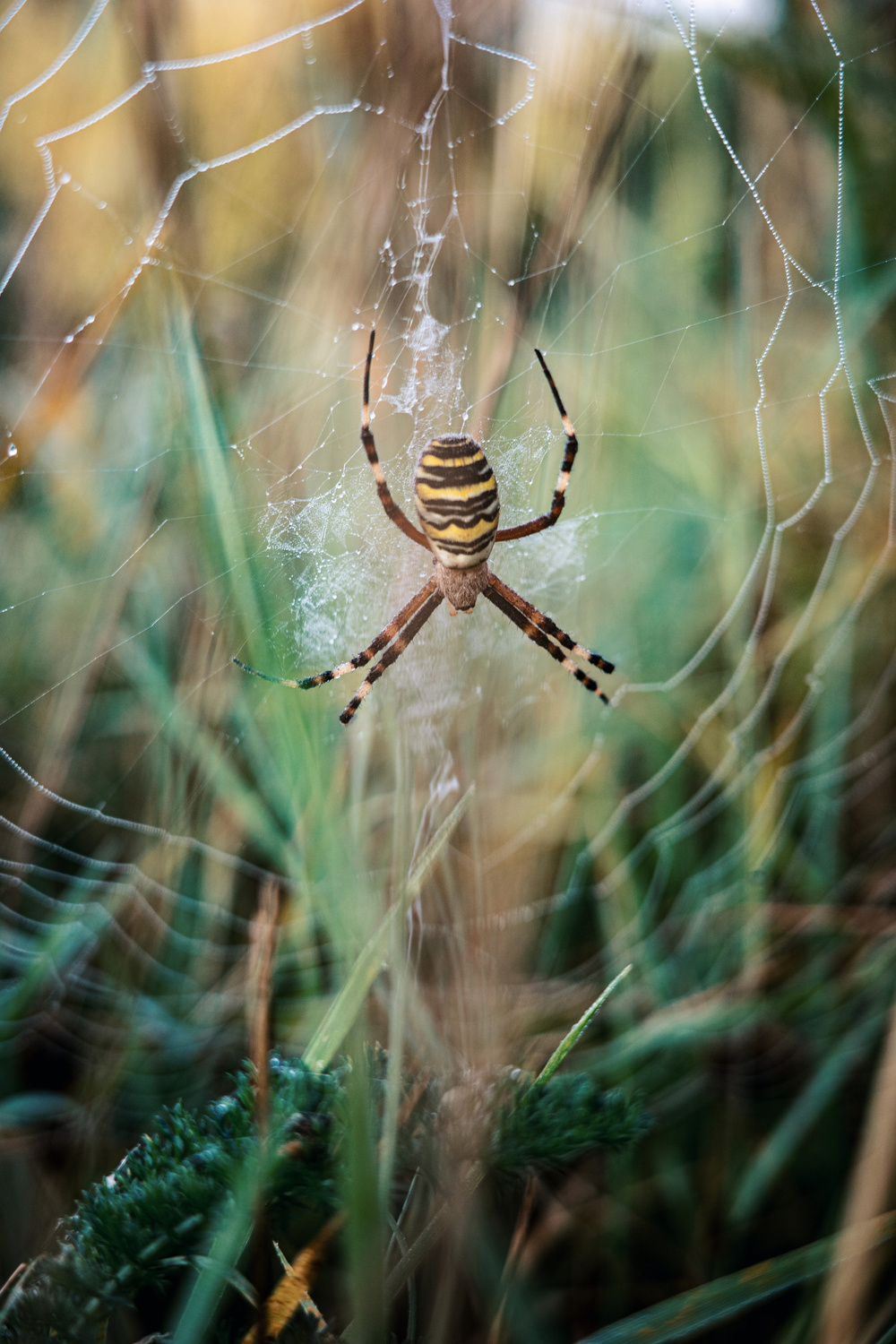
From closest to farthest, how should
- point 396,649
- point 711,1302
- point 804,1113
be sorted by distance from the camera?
1. point 711,1302
2. point 804,1113
3. point 396,649

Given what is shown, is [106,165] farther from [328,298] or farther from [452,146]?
[452,146]

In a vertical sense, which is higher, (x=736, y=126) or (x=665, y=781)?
(x=736, y=126)

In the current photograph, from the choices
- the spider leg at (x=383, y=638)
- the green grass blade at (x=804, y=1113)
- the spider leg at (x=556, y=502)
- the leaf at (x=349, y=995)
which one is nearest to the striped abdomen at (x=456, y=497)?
the spider leg at (x=556, y=502)

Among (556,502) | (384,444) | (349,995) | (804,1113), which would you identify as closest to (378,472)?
(384,444)

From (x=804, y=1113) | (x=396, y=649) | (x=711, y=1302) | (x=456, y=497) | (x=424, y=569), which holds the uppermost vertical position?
(x=456, y=497)

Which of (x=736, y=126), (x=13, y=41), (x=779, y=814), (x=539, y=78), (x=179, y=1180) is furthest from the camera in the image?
(x=779, y=814)

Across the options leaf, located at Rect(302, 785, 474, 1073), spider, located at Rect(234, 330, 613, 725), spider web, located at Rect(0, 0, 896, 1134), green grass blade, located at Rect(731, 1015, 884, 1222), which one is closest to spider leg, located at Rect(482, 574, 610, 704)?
spider, located at Rect(234, 330, 613, 725)

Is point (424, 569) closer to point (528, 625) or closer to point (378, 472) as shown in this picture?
point (528, 625)

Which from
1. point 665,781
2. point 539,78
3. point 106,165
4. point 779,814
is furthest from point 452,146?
point 779,814
